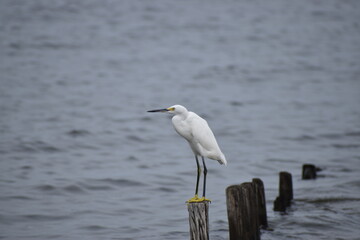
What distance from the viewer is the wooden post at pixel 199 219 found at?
5949 mm

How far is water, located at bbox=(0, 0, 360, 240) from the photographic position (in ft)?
34.7

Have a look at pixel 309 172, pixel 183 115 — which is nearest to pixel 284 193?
pixel 309 172

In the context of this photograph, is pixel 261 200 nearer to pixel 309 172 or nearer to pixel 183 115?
pixel 183 115

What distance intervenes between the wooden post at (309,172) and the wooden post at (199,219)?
673cm

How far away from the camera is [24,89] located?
75.0 feet

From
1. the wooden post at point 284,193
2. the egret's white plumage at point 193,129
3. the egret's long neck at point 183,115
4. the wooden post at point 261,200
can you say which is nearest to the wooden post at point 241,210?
the egret's white plumage at point 193,129

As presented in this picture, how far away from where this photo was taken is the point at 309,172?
40.4 feet

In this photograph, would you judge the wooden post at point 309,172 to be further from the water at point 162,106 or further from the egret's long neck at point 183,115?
the egret's long neck at point 183,115

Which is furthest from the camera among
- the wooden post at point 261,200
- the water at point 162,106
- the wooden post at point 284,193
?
the water at point 162,106

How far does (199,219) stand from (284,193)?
450 centimetres

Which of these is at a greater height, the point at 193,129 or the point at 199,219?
the point at 193,129

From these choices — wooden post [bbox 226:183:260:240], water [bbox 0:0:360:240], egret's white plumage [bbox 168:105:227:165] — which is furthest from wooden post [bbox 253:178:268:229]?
egret's white plumage [bbox 168:105:227:165]

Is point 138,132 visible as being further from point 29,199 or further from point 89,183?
point 29,199

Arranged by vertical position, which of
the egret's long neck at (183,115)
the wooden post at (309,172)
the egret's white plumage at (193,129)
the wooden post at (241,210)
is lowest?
the wooden post at (309,172)
